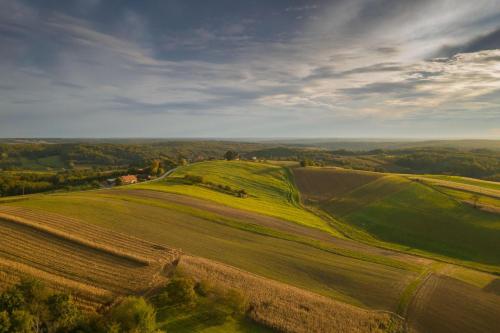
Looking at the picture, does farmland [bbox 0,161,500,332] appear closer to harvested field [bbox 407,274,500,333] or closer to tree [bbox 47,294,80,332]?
harvested field [bbox 407,274,500,333]

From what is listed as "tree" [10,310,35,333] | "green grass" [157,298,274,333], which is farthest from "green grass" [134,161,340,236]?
"tree" [10,310,35,333]

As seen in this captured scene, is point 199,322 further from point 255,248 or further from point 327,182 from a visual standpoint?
point 327,182

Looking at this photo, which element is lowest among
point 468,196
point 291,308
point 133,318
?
point 291,308

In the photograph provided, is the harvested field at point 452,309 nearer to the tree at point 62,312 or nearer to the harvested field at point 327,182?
the tree at point 62,312

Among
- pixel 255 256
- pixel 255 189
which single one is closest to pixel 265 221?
pixel 255 256

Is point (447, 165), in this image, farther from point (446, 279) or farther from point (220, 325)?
point (220, 325)
